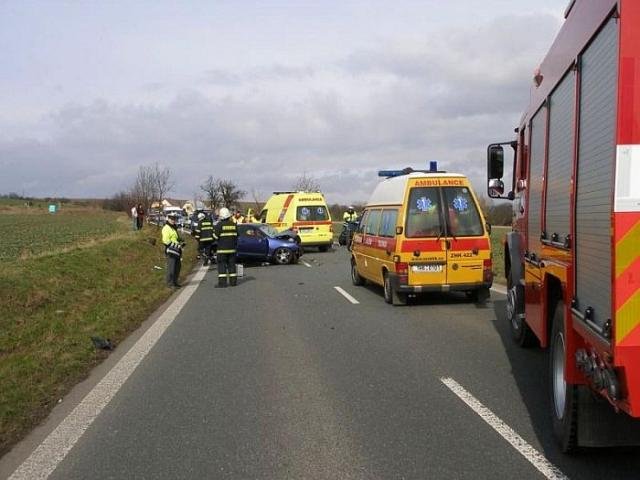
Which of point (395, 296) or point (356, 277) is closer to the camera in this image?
point (395, 296)

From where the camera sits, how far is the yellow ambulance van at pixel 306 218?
27.2m

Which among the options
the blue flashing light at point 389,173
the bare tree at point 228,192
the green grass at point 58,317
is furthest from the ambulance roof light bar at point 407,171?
the bare tree at point 228,192

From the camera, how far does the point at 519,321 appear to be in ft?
25.6

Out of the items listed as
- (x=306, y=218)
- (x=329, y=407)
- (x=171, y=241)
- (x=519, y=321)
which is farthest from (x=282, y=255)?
(x=329, y=407)

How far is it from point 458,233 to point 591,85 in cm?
766

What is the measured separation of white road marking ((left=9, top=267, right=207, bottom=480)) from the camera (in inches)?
174

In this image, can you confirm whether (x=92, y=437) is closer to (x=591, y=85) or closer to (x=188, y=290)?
(x=591, y=85)

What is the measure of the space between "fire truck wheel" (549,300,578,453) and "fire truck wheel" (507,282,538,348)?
244 centimetres

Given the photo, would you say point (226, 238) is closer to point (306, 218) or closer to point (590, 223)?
point (306, 218)

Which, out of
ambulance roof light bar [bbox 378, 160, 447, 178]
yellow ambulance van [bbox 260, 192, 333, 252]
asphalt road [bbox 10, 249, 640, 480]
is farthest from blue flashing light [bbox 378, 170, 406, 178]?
yellow ambulance van [bbox 260, 192, 333, 252]

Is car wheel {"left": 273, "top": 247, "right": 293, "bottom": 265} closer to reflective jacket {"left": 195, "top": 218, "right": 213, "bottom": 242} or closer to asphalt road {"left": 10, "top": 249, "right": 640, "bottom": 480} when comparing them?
reflective jacket {"left": 195, "top": 218, "right": 213, "bottom": 242}

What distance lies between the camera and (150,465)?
14.5ft

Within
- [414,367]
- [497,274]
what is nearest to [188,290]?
[497,274]

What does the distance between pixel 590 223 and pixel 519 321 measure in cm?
427
